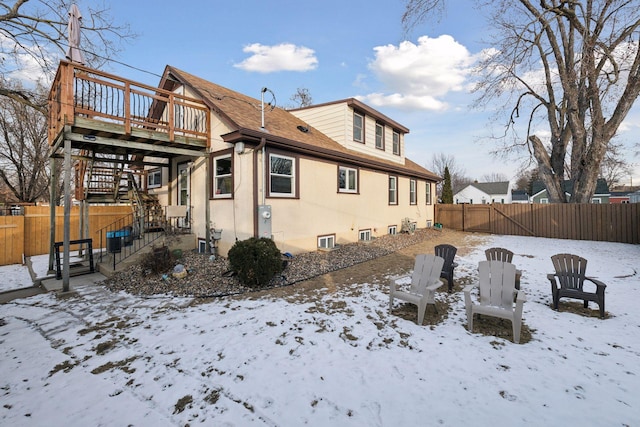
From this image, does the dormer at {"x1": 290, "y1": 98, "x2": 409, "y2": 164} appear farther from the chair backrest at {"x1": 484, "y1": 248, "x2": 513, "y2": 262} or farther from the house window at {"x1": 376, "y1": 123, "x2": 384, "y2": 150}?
the chair backrest at {"x1": 484, "y1": 248, "x2": 513, "y2": 262}

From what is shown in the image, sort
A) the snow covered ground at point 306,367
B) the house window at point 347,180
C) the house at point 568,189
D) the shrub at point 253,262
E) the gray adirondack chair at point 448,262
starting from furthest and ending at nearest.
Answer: the house at point 568,189 < the house window at point 347,180 < the shrub at point 253,262 < the gray adirondack chair at point 448,262 < the snow covered ground at point 306,367

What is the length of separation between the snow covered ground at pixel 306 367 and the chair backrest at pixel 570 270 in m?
0.56

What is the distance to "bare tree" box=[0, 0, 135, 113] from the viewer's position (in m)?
8.62

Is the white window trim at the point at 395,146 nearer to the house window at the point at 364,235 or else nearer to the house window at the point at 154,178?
the house window at the point at 364,235

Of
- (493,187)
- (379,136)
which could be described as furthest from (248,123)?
(493,187)

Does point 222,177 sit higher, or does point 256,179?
point 222,177

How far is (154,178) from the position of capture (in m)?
12.2

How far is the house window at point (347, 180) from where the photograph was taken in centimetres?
1072

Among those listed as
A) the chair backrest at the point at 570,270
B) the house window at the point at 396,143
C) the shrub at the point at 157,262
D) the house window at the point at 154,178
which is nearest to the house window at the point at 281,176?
the shrub at the point at 157,262

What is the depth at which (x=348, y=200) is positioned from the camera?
1099 cm

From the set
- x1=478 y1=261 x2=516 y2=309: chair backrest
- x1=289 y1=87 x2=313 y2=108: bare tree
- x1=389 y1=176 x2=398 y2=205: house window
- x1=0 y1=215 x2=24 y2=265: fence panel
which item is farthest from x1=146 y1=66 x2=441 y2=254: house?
x1=289 y1=87 x2=313 y2=108: bare tree

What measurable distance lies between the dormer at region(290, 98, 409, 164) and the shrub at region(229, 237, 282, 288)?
7137mm

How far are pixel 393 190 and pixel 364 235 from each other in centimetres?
365

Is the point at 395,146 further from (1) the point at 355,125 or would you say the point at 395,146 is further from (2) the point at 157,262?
(2) the point at 157,262
